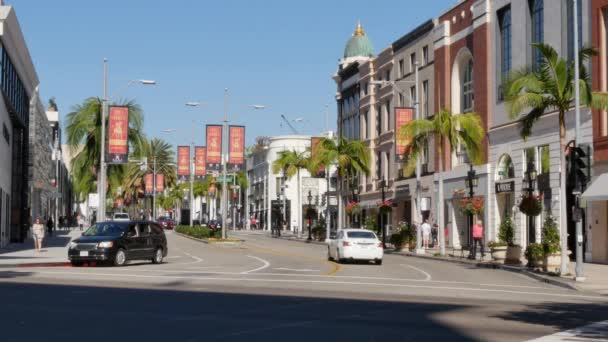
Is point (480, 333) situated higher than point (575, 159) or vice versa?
point (575, 159)

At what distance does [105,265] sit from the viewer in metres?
34.2

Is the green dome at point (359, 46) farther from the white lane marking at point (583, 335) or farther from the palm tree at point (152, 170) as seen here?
the white lane marking at point (583, 335)

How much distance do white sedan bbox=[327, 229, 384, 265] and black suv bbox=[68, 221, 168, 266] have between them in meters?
7.20

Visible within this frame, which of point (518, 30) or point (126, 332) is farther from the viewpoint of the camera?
point (518, 30)

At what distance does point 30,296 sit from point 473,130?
2977cm

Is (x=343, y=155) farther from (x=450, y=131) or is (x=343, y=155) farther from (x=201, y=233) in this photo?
(x=450, y=131)

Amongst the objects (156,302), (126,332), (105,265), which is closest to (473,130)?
(105,265)

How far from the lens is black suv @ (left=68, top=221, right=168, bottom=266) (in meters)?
32.6

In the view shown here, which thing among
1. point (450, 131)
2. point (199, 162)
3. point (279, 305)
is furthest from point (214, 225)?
point (279, 305)

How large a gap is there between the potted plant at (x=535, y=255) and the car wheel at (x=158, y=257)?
14.2m

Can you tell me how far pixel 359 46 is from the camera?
297 ft

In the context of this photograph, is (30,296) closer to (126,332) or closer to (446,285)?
(126,332)

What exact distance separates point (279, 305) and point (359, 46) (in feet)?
243

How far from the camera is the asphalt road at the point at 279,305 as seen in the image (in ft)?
45.2
